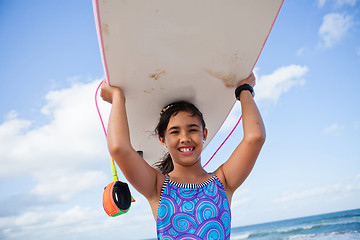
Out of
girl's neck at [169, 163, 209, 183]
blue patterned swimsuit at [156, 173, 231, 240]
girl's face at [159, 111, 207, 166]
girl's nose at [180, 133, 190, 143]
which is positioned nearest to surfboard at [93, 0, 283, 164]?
girl's face at [159, 111, 207, 166]

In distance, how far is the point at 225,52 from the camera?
1.64m

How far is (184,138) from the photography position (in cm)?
172

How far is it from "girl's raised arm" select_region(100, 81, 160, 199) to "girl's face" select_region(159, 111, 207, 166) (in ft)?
0.61

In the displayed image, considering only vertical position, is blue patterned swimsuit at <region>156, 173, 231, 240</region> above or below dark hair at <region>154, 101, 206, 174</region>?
below

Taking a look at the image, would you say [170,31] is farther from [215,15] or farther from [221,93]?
[221,93]

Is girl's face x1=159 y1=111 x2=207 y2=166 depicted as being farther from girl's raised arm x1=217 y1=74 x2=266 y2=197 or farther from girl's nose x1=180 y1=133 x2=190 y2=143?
girl's raised arm x1=217 y1=74 x2=266 y2=197

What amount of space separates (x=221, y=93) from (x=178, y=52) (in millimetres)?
535

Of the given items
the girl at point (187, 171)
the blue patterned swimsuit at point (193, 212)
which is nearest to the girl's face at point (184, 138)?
the girl at point (187, 171)

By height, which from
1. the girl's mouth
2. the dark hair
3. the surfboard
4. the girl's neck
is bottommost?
the girl's neck

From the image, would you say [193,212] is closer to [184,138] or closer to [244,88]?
[184,138]

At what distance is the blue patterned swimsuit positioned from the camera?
1515mm

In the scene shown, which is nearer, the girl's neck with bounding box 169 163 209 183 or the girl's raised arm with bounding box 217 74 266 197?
the girl's raised arm with bounding box 217 74 266 197

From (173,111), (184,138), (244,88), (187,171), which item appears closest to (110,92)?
(173,111)

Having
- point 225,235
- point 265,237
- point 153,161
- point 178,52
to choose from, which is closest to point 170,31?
point 178,52
